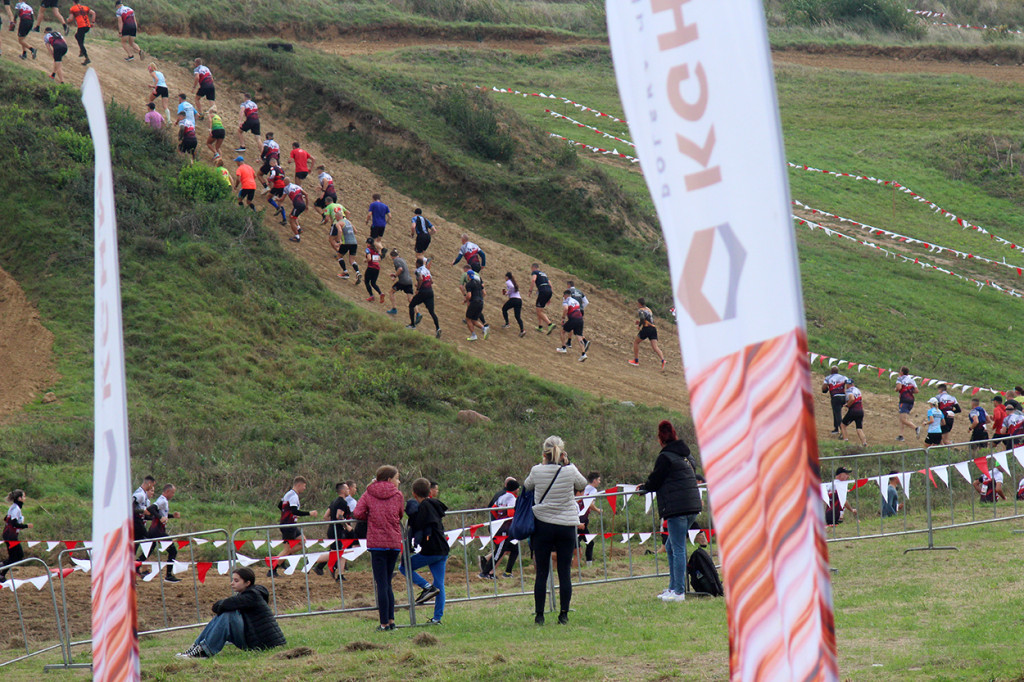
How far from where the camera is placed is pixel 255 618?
35.9ft

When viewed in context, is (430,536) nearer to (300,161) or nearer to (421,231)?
(421,231)

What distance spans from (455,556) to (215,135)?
55.2 feet

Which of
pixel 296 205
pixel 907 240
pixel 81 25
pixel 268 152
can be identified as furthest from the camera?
pixel 907 240

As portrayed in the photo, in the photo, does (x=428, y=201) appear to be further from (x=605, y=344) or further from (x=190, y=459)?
(x=190, y=459)

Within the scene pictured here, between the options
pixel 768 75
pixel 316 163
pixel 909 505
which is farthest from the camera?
pixel 316 163

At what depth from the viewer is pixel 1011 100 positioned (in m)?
60.7

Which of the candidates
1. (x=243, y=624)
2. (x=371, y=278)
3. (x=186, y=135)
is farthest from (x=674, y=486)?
(x=186, y=135)

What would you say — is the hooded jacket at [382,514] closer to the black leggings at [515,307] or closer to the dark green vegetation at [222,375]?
the dark green vegetation at [222,375]

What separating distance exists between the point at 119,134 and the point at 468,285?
10823 mm

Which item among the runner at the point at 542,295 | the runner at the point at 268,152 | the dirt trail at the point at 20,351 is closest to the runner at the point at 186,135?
the runner at the point at 268,152

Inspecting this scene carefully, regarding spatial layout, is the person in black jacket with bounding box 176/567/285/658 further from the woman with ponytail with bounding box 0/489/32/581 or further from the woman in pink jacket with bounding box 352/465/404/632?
the woman with ponytail with bounding box 0/489/32/581

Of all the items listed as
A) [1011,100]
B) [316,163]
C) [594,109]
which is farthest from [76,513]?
[1011,100]

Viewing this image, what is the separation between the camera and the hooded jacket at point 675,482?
1140 centimetres

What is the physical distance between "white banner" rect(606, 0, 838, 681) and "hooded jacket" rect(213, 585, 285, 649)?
28.4 feet
